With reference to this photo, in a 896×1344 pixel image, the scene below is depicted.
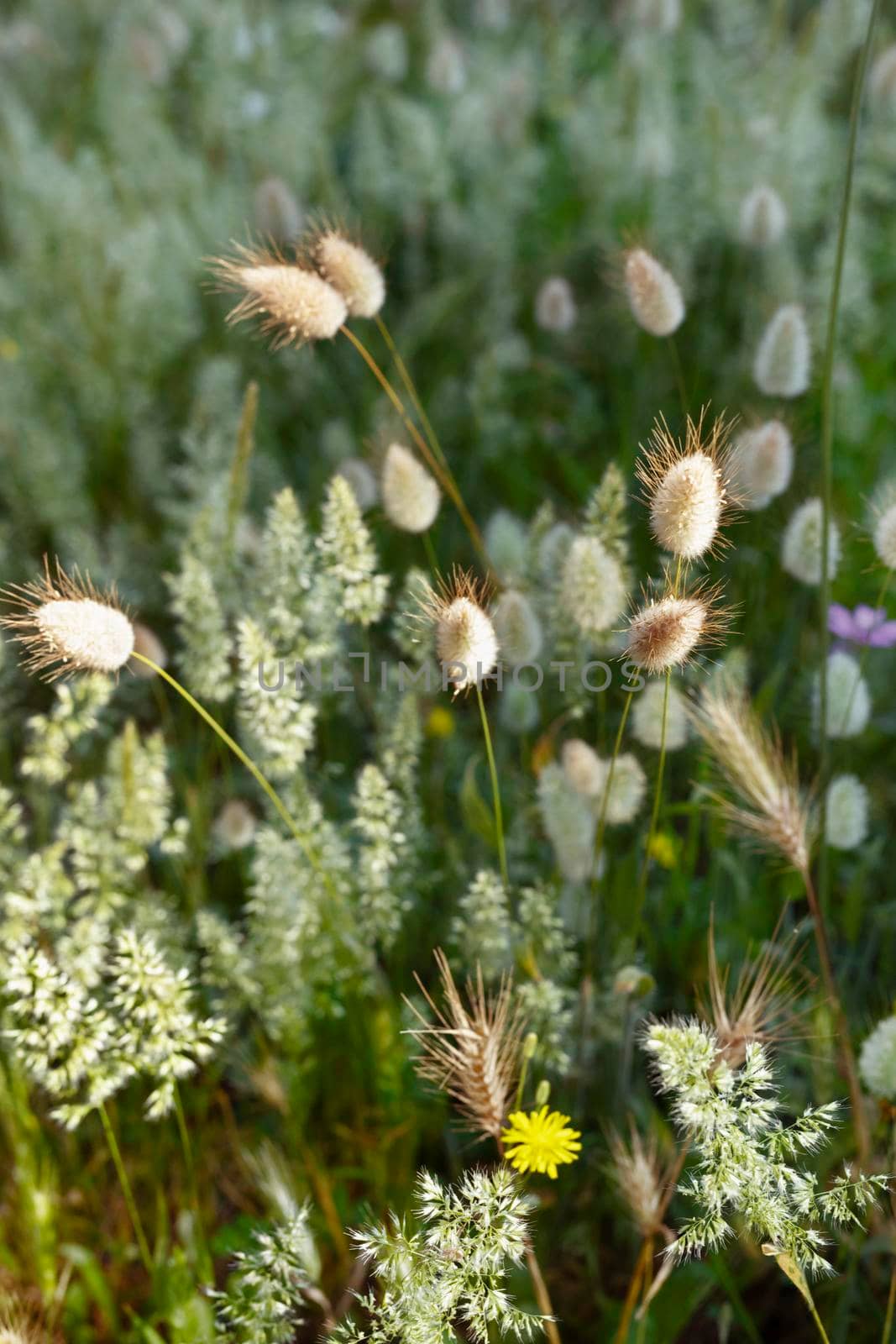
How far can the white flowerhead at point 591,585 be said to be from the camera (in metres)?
1.25

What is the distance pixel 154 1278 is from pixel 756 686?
1262 mm

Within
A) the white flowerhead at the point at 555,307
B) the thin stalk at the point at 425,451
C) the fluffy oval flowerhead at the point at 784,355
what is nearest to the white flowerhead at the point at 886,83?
the white flowerhead at the point at 555,307

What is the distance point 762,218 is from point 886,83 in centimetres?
55

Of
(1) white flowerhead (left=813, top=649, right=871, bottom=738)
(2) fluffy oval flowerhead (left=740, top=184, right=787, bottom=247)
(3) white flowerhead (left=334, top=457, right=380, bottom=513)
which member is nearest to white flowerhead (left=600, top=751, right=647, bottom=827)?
(1) white flowerhead (left=813, top=649, right=871, bottom=738)

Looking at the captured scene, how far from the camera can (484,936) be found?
50.4 inches

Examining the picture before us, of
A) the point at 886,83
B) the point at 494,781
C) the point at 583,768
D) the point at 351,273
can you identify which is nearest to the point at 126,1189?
the point at 494,781

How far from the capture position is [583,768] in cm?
128

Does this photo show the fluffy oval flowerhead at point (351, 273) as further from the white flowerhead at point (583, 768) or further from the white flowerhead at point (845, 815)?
the white flowerhead at point (845, 815)

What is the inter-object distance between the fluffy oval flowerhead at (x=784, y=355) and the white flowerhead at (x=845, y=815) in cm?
55

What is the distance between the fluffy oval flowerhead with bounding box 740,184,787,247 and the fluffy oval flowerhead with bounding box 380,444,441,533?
1.01 m

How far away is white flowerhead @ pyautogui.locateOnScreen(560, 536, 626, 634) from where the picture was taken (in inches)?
49.1

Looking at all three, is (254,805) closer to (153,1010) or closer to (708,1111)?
(153,1010)

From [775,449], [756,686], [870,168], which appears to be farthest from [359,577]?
[870,168]

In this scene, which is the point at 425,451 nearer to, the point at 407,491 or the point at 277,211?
the point at 407,491
